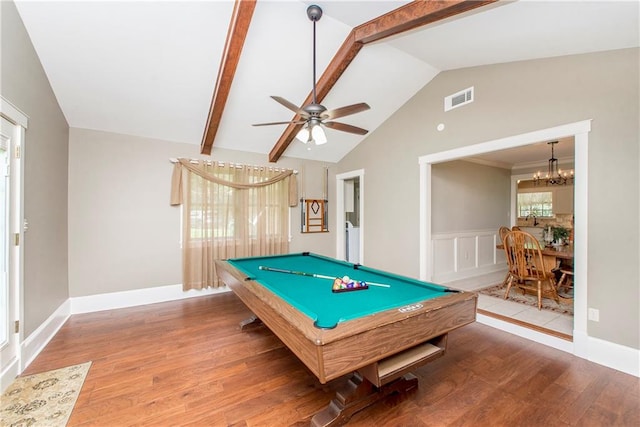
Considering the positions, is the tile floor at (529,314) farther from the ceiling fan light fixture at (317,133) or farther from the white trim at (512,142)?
the ceiling fan light fixture at (317,133)

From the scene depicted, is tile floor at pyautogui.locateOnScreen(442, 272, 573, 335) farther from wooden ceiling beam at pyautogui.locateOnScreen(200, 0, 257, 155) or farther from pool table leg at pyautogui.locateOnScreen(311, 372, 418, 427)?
wooden ceiling beam at pyautogui.locateOnScreen(200, 0, 257, 155)

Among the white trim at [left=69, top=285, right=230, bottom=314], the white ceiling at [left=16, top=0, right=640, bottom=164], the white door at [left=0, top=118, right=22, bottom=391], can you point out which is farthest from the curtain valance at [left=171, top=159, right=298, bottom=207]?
the white door at [left=0, top=118, right=22, bottom=391]

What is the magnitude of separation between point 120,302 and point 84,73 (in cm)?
289

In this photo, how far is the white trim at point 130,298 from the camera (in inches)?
136

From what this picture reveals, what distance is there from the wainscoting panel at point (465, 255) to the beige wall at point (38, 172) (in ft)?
16.7

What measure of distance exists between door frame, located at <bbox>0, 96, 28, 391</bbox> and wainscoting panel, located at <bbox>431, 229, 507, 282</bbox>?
5.03m

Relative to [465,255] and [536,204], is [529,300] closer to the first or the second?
[465,255]

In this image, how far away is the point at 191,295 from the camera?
410 cm

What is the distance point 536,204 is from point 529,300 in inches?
125

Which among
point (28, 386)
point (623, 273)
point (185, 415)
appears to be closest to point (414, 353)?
point (185, 415)

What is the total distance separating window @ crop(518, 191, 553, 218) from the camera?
5672 millimetres

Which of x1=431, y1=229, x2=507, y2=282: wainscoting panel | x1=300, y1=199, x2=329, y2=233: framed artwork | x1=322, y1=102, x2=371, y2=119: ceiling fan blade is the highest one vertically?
x1=322, y1=102, x2=371, y2=119: ceiling fan blade

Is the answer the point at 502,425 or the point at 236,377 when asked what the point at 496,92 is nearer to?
the point at 502,425

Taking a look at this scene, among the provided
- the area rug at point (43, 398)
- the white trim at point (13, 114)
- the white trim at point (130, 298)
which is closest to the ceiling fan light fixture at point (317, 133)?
the white trim at point (13, 114)
